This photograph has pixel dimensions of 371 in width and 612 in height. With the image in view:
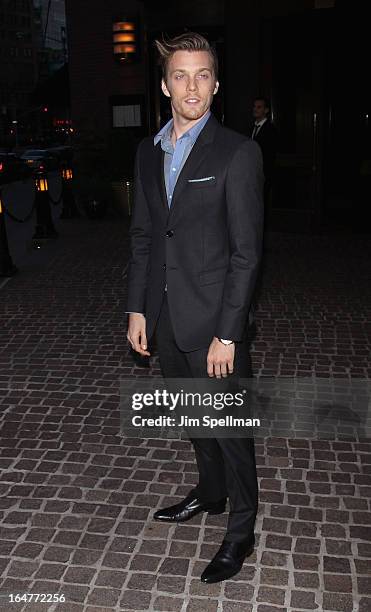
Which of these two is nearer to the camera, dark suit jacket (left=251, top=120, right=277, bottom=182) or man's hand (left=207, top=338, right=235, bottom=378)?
man's hand (left=207, top=338, right=235, bottom=378)

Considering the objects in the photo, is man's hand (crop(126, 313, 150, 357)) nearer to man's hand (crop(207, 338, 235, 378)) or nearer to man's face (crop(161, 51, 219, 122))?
man's hand (crop(207, 338, 235, 378))

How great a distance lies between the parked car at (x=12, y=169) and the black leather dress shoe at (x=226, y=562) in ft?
79.7

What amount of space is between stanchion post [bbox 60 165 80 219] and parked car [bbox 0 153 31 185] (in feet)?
40.2

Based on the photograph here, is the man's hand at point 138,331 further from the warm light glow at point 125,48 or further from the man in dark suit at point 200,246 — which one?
the warm light glow at point 125,48

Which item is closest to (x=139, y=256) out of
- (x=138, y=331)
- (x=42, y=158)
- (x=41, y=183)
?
(x=138, y=331)

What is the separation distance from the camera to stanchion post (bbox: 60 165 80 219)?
13953 mm

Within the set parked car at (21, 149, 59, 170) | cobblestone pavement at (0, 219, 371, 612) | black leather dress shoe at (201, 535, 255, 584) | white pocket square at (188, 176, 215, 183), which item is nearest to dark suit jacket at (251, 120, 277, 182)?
cobblestone pavement at (0, 219, 371, 612)

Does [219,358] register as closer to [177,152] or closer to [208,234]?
[208,234]

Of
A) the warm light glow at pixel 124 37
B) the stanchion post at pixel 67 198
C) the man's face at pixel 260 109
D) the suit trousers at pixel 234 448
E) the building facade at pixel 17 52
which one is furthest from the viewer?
the building facade at pixel 17 52

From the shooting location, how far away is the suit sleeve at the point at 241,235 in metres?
2.52

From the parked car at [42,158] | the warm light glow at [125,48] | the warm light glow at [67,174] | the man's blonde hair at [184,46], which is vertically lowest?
the parked car at [42,158]

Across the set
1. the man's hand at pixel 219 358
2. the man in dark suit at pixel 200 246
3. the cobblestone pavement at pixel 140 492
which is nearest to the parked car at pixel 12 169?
the cobblestone pavement at pixel 140 492

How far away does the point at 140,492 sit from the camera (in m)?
3.63

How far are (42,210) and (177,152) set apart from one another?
895 centimetres
